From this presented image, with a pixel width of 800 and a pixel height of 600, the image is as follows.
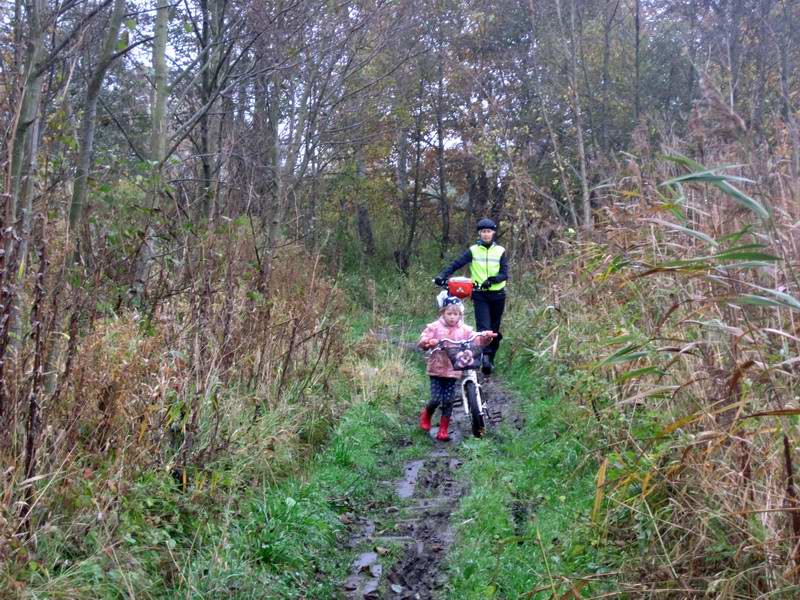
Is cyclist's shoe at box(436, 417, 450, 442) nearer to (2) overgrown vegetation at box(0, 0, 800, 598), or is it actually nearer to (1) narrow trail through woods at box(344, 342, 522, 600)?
(1) narrow trail through woods at box(344, 342, 522, 600)

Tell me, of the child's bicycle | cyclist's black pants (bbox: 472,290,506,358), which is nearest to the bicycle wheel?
the child's bicycle

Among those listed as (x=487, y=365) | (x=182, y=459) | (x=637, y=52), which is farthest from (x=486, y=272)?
(x=637, y=52)

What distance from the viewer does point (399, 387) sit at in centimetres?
1021

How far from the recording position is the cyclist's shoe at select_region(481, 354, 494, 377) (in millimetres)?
11500

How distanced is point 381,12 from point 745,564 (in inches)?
458

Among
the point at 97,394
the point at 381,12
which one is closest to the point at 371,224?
the point at 381,12

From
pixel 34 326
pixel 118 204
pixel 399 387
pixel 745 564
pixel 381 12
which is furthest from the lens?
pixel 381 12

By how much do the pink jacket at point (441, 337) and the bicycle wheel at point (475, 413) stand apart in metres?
0.20

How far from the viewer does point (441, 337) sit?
865 cm

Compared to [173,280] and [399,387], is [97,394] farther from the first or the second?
[399,387]

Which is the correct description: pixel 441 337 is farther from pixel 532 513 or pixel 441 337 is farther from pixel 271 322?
pixel 532 513

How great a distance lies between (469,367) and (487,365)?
10.1ft

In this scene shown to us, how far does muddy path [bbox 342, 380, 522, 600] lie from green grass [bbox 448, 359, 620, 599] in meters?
0.13

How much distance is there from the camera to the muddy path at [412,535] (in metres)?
4.97
